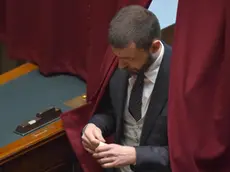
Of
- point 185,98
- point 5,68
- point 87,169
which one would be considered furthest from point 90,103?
point 5,68

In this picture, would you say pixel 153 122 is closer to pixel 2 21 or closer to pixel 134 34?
pixel 134 34

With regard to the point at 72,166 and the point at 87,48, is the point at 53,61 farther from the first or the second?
the point at 72,166

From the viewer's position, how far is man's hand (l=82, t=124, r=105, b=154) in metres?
1.60

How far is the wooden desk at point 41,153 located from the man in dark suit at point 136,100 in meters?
0.26

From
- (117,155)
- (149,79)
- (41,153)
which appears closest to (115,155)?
(117,155)

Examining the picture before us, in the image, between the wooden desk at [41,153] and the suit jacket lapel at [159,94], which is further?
the wooden desk at [41,153]

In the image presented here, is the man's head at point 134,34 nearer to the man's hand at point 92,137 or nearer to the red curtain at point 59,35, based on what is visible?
the man's hand at point 92,137

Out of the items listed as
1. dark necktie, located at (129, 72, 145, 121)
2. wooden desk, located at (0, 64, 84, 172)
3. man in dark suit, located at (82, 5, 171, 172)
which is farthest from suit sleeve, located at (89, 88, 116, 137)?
wooden desk, located at (0, 64, 84, 172)

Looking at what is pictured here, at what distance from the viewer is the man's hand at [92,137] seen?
160 cm

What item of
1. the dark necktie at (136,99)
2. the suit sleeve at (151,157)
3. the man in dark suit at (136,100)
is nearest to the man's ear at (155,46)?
the man in dark suit at (136,100)

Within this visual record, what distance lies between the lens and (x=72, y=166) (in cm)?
207

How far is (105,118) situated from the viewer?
1.70 meters

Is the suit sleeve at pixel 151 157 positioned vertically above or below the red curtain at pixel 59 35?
below

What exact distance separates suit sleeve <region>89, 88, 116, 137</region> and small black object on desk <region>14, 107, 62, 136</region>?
0.25 m
